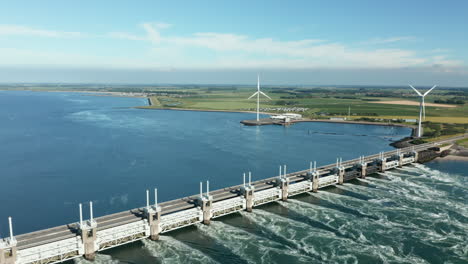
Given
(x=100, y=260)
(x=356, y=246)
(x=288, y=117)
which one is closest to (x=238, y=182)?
(x=356, y=246)

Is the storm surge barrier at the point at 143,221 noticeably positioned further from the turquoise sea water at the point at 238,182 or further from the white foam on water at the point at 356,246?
the white foam on water at the point at 356,246

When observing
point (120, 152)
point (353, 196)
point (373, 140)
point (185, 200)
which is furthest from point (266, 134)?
point (185, 200)

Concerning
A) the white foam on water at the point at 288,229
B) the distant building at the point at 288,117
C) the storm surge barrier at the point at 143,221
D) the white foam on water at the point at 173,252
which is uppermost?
the distant building at the point at 288,117

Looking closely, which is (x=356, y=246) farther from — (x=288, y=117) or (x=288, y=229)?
(x=288, y=117)

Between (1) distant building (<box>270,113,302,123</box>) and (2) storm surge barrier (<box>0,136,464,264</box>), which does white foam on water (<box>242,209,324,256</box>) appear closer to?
(2) storm surge barrier (<box>0,136,464,264</box>)

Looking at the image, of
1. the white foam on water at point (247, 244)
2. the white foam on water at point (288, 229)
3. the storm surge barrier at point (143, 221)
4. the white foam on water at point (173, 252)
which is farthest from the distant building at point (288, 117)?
the white foam on water at point (173, 252)

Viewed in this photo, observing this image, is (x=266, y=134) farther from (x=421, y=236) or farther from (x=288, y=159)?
(x=421, y=236)
